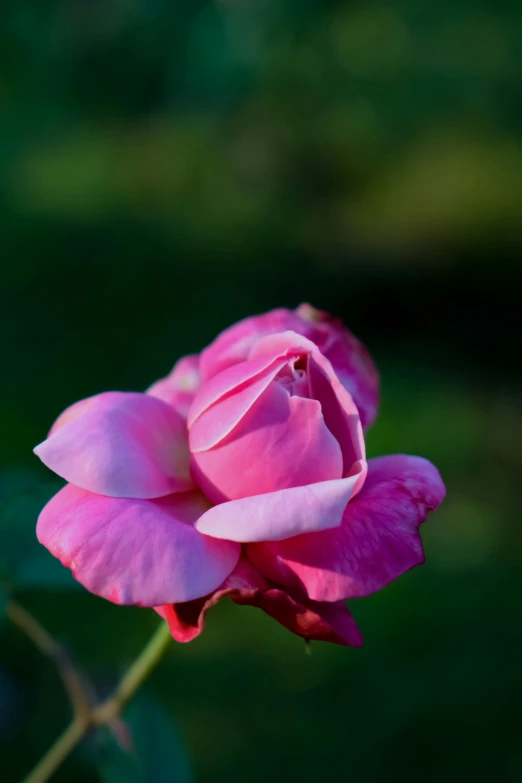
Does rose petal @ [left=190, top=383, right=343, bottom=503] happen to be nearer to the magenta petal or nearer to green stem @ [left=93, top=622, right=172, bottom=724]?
the magenta petal

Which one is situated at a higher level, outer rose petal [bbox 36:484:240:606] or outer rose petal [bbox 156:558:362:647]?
outer rose petal [bbox 36:484:240:606]

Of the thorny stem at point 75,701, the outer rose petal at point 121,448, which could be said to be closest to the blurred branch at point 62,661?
the thorny stem at point 75,701

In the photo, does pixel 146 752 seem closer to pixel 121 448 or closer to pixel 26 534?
pixel 26 534

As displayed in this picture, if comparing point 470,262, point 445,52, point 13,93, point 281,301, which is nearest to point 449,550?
point 281,301

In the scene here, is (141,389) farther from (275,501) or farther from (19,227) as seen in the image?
(275,501)

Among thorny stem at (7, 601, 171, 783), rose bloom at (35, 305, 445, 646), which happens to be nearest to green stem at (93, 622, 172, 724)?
thorny stem at (7, 601, 171, 783)
